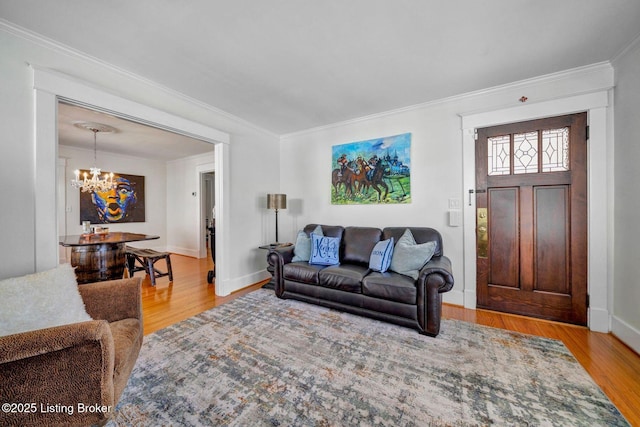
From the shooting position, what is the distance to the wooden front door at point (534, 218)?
2422mm

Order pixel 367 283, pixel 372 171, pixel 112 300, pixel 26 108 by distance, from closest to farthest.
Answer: pixel 112 300
pixel 26 108
pixel 367 283
pixel 372 171

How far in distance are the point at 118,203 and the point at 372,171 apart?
19.3 feet

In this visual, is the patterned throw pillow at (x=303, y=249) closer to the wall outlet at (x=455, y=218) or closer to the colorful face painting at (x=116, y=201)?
the wall outlet at (x=455, y=218)

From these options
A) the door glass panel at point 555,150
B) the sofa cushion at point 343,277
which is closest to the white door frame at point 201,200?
the sofa cushion at point 343,277

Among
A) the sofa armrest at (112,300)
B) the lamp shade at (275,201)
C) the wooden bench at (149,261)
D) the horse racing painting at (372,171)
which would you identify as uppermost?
the horse racing painting at (372,171)

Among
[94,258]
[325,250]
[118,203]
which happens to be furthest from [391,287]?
[118,203]

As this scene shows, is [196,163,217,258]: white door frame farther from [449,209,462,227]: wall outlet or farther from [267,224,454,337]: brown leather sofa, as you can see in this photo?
[449,209,462,227]: wall outlet

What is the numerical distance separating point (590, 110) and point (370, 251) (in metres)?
2.57

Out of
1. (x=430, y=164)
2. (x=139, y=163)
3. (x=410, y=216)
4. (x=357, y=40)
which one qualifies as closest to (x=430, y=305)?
(x=410, y=216)

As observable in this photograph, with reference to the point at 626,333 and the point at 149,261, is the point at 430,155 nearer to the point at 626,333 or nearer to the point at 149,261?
the point at 626,333

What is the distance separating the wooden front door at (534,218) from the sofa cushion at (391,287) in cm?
111

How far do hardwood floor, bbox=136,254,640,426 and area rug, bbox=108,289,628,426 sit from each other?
0.11 metres

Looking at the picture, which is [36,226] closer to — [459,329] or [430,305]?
[430,305]

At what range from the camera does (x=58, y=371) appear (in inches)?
41.2
